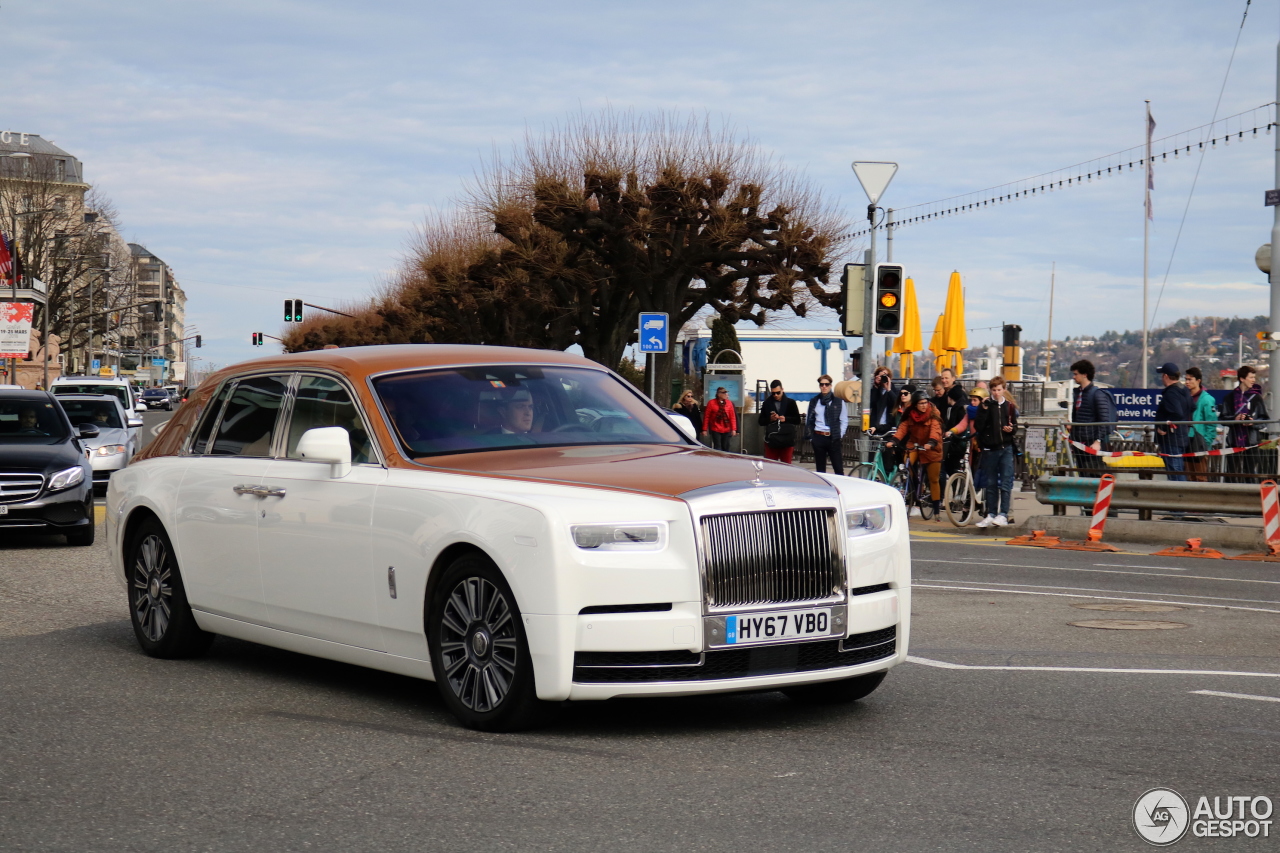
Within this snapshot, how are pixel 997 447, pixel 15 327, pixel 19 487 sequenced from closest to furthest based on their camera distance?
pixel 19 487, pixel 997 447, pixel 15 327

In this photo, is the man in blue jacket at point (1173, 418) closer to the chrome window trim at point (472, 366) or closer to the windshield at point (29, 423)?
the chrome window trim at point (472, 366)

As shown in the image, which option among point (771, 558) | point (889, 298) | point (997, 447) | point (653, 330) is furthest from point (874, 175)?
point (771, 558)

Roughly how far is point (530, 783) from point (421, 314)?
61637 mm

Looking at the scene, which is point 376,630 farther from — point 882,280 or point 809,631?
point 882,280

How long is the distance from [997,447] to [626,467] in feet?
43.6

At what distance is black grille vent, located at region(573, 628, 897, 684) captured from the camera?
6039 millimetres

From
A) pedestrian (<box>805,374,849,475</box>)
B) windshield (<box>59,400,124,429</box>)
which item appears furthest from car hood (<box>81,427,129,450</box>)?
pedestrian (<box>805,374,849,475</box>)


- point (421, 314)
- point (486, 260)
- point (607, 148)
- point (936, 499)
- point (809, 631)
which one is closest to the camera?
point (809, 631)

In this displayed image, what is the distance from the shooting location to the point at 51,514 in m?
15.1

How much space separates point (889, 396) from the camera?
76.0 feet

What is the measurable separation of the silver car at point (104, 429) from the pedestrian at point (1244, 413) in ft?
50.3

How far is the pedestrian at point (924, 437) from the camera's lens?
20.5 m

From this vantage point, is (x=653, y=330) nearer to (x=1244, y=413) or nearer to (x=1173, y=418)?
(x=1244, y=413)

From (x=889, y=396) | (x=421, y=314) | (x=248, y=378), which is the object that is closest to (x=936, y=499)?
(x=889, y=396)
